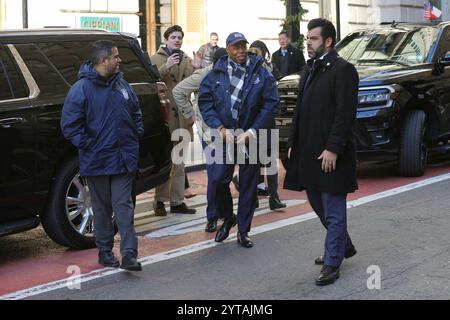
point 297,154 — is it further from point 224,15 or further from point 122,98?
point 224,15

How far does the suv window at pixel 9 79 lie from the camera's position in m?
6.15

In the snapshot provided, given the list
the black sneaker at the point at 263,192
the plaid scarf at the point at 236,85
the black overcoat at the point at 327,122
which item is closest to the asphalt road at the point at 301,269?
the black overcoat at the point at 327,122

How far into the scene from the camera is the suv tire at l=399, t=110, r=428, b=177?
9695 mm

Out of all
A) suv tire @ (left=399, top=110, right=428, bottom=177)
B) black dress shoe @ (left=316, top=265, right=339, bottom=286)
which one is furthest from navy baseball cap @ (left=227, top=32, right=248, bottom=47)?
suv tire @ (left=399, top=110, right=428, bottom=177)

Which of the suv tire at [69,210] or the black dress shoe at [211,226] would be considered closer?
the suv tire at [69,210]

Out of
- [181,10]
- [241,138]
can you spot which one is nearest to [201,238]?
[241,138]

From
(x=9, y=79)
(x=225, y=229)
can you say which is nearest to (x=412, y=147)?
(x=225, y=229)

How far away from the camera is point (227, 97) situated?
20.9ft

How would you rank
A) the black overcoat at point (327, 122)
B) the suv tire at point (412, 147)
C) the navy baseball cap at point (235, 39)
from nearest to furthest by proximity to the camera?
the black overcoat at point (327, 122) < the navy baseball cap at point (235, 39) < the suv tire at point (412, 147)

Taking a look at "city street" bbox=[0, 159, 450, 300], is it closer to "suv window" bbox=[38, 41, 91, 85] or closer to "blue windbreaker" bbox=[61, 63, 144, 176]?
"blue windbreaker" bbox=[61, 63, 144, 176]

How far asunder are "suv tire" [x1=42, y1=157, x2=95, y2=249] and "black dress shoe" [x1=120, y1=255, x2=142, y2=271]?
32.6 inches

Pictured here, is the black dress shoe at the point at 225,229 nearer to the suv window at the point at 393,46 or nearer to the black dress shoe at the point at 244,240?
the black dress shoe at the point at 244,240

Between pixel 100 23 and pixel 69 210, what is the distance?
350 inches

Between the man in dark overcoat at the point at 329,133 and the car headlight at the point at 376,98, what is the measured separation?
160 inches
